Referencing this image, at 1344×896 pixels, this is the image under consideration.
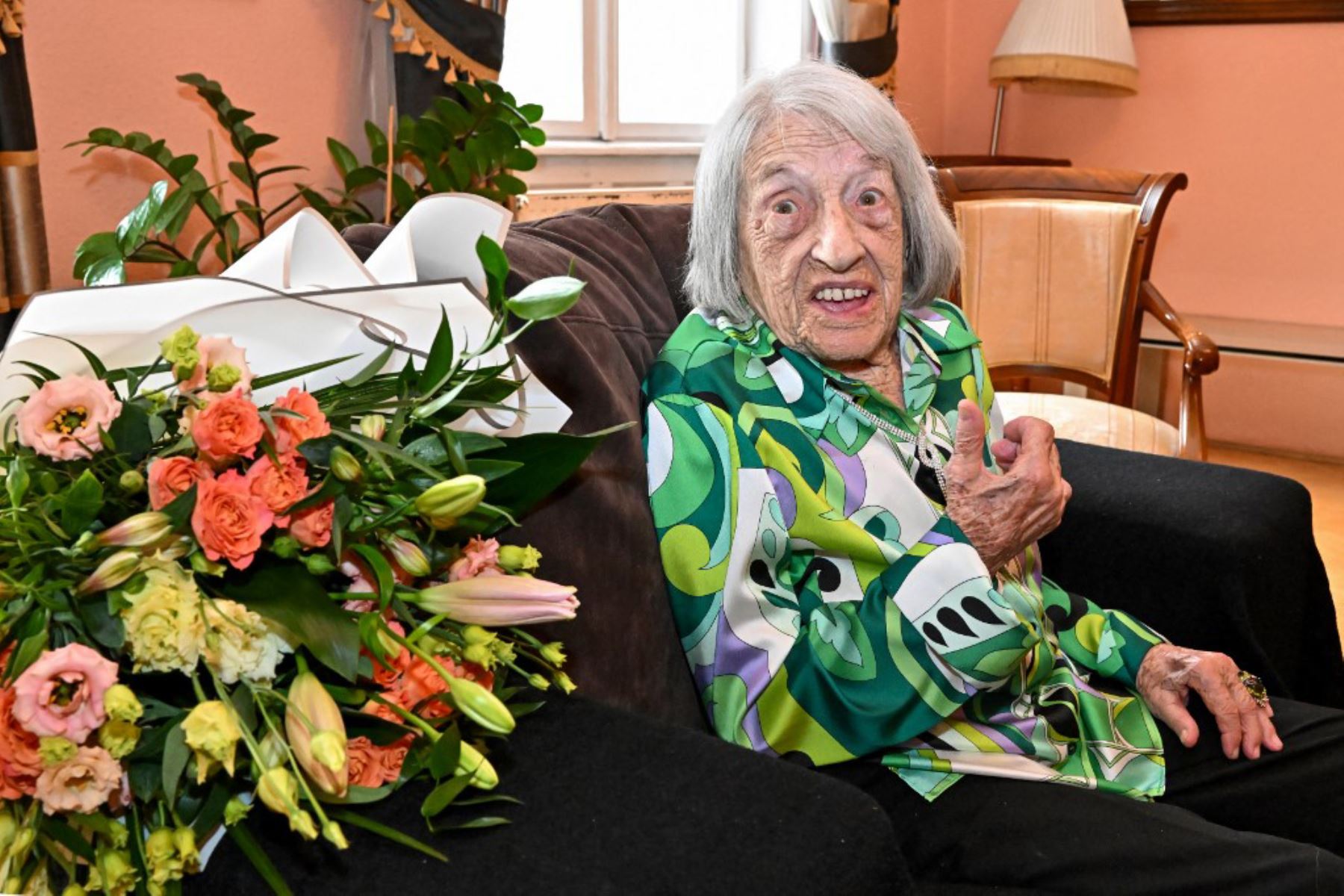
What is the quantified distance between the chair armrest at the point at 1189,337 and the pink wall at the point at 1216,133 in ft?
5.63

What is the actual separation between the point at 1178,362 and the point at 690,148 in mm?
2240

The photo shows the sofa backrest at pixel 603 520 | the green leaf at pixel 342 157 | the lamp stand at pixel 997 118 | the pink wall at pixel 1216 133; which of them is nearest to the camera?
the sofa backrest at pixel 603 520

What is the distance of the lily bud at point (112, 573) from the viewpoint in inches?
25.0

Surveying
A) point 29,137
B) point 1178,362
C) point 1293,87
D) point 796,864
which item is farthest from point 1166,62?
point 796,864

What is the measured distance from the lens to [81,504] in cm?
65

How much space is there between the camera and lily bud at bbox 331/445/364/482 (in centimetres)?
69

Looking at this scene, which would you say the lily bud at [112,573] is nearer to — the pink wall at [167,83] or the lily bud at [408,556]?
the lily bud at [408,556]

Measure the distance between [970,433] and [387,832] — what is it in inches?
30.5

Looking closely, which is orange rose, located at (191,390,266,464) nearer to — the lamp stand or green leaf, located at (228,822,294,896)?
green leaf, located at (228,822,294,896)

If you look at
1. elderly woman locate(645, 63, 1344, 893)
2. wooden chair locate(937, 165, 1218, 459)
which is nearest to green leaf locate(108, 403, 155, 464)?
elderly woman locate(645, 63, 1344, 893)

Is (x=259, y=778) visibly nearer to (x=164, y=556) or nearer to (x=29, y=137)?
(x=164, y=556)

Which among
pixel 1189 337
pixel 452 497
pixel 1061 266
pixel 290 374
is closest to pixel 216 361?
pixel 290 374

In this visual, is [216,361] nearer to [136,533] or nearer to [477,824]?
[136,533]

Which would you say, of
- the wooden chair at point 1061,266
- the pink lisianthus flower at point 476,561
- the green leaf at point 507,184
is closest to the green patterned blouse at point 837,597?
the pink lisianthus flower at point 476,561
